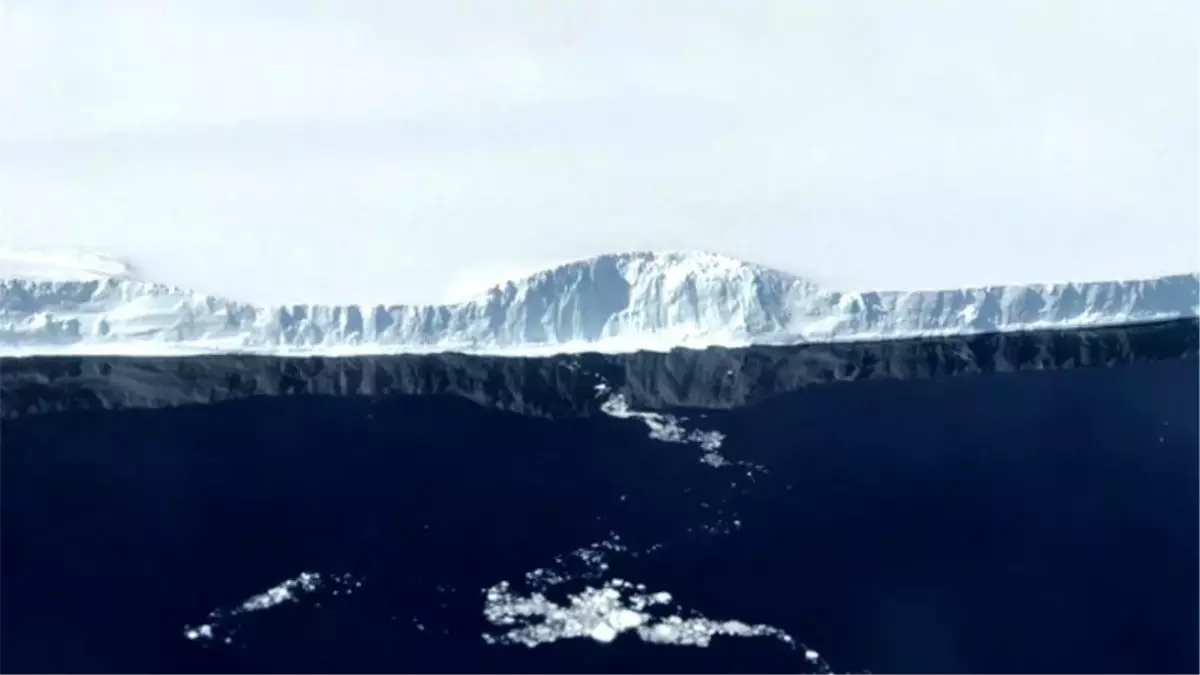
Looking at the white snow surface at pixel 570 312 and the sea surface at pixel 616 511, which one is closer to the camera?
the sea surface at pixel 616 511

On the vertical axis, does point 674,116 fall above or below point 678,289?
above

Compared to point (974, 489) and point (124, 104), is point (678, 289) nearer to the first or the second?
point (974, 489)

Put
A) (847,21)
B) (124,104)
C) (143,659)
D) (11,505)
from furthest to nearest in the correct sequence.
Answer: (847,21) < (124,104) < (11,505) < (143,659)

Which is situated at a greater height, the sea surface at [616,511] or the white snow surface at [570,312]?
the white snow surface at [570,312]

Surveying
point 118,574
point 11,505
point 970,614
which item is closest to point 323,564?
point 118,574

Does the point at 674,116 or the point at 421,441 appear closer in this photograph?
the point at 421,441
